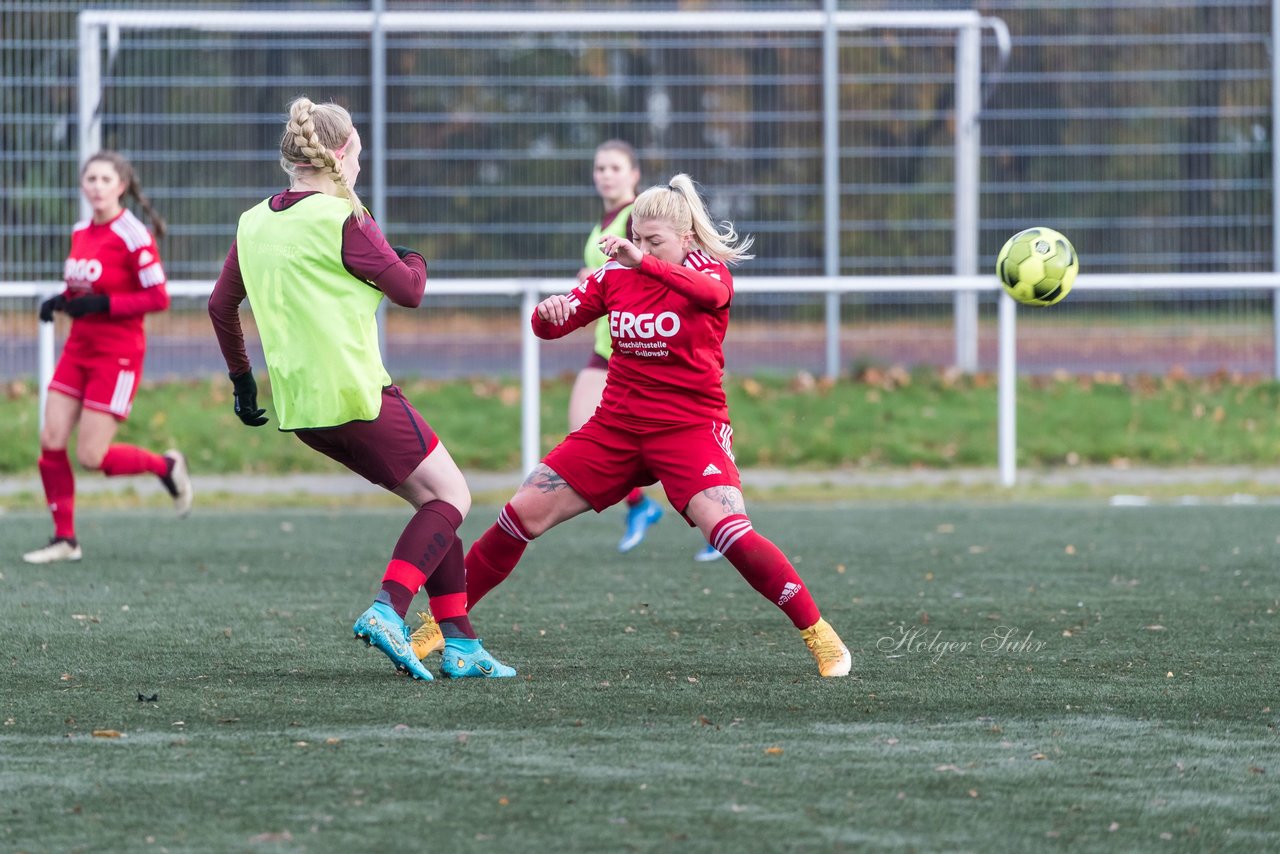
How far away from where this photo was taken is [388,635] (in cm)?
512

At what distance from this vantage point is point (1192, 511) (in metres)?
10.7

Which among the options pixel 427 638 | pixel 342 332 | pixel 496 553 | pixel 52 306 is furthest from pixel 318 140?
pixel 52 306

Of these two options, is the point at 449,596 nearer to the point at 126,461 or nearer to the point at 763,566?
the point at 763,566

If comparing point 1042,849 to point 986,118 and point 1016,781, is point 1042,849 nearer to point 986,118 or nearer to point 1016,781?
point 1016,781

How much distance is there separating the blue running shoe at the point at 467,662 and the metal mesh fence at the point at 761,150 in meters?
8.85

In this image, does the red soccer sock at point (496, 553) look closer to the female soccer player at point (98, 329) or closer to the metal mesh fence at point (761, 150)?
the female soccer player at point (98, 329)

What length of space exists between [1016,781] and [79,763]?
215cm

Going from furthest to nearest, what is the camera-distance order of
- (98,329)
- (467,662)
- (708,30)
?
→ (708,30) < (98,329) < (467,662)

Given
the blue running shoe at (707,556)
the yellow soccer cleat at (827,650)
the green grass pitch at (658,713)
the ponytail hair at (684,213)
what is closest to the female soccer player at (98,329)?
the green grass pitch at (658,713)

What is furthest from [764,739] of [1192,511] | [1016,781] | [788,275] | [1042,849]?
[788,275]

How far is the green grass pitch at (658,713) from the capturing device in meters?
3.71

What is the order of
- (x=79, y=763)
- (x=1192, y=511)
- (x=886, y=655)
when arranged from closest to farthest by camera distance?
(x=79, y=763)
(x=886, y=655)
(x=1192, y=511)

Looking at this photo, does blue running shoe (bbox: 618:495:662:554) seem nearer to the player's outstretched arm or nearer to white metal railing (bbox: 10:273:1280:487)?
white metal railing (bbox: 10:273:1280:487)

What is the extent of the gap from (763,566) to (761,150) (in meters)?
10.0
